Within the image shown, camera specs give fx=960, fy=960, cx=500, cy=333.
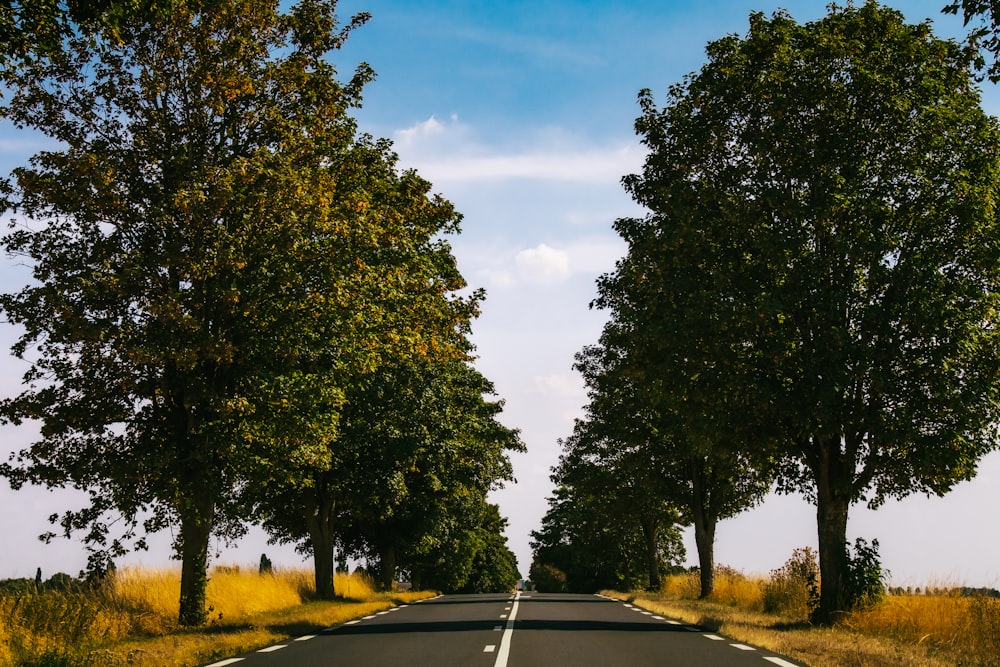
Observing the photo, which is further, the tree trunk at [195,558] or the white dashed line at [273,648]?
the tree trunk at [195,558]

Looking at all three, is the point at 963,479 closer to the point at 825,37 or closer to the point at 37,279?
the point at 825,37

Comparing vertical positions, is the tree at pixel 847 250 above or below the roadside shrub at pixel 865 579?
above

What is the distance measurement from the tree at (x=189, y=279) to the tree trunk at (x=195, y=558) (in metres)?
0.04

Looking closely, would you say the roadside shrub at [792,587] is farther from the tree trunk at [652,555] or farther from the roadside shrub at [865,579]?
the tree trunk at [652,555]

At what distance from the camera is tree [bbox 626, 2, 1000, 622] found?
19188 mm

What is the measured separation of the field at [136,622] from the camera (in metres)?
13.0

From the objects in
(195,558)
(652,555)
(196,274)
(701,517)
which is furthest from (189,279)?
(652,555)

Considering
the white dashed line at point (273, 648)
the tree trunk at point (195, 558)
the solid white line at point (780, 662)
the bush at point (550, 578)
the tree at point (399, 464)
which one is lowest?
the bush at point (550, 578)

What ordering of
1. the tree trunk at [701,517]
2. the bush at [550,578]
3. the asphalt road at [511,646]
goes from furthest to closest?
the bush at [550,578], the tree trunk at [701,517], the asphalt road at [511,646]

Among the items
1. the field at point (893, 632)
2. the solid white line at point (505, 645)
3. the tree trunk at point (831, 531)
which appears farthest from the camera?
the tree trunk at point (831, 531)

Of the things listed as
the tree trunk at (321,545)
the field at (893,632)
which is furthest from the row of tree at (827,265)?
the tree trunk at (321,545)

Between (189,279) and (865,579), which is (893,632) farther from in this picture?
(189,279)

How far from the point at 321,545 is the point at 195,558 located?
13339mm

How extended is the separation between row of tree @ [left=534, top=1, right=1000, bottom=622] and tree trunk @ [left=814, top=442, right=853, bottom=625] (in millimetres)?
49
